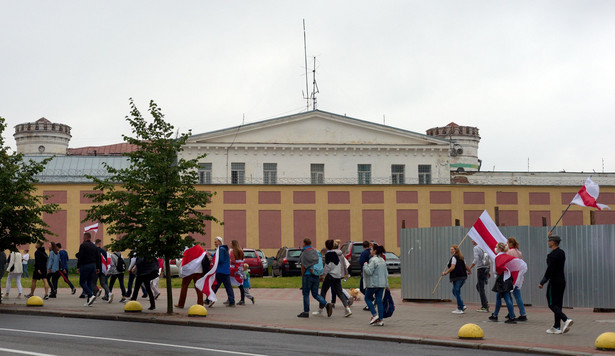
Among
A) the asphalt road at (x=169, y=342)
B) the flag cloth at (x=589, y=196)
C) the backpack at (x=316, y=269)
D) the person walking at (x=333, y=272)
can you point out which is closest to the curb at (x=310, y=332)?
the asphalt road at (x=169, y=342)

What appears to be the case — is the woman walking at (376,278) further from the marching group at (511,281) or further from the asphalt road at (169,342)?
the marching group at (511,281)

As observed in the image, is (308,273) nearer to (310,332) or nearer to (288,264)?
(310,332)

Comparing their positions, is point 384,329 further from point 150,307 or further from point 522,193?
point 522,193

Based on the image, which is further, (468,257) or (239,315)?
(468,257)

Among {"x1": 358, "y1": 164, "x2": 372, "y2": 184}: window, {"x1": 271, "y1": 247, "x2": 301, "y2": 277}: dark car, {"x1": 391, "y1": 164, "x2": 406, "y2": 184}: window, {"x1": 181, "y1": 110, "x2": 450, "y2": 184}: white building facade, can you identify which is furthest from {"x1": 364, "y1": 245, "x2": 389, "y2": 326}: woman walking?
{"x1": 391, "y1": 164, "x2": 406, "y2": 184}: window

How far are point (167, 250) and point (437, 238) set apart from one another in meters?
8.27

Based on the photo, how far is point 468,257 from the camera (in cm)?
2288

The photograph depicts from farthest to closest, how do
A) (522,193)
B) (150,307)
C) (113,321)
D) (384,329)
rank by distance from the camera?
1. (522,193)
2. (150,307)
3. (113,321)
4. (384,329)

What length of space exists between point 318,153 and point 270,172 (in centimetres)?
413

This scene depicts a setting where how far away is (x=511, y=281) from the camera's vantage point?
1761cm

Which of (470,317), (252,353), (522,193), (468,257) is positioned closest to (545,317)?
(470,317)

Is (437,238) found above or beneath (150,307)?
above

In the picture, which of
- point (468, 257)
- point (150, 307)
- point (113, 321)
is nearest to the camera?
point (113, 321)

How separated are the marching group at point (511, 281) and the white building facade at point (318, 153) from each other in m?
41.7
